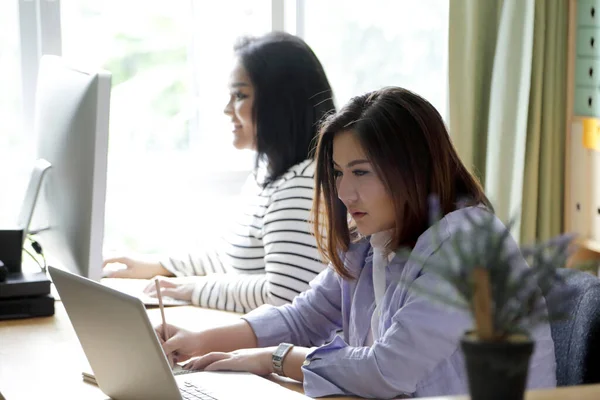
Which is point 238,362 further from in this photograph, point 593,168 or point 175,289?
point 593,168

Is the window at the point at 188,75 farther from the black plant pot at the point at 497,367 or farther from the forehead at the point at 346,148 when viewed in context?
the black plant pot at the point at 497,367

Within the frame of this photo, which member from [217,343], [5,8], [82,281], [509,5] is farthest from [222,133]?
[82,281]

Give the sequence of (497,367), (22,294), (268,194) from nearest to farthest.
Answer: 1. (497,367)
2. (22,294)
3. (268,194)

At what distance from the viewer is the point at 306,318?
1.78m

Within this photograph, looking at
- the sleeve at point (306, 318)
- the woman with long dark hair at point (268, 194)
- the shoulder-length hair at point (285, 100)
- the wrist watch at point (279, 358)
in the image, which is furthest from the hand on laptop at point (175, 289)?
the wrist watch at point (279, 358)

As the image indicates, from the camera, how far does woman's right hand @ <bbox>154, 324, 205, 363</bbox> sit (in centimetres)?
163

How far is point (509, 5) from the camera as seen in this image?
2932 mm

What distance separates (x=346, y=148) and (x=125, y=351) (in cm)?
55

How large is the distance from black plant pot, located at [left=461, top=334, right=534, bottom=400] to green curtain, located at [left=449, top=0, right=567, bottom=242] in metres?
2.22

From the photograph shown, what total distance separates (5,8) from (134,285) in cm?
109

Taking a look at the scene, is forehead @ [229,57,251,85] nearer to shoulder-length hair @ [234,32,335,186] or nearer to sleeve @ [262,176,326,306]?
shoulder-length hair @ [234,32,335,186]

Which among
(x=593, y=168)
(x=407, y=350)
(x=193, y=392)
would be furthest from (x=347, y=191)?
(x=593, y=168)

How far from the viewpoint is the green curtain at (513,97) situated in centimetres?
294

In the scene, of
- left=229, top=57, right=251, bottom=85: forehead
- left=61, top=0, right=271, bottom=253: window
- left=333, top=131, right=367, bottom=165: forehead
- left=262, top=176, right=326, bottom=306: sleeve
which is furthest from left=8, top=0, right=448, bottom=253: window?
left=333, top=131, right=367, bottom=165: forehead
